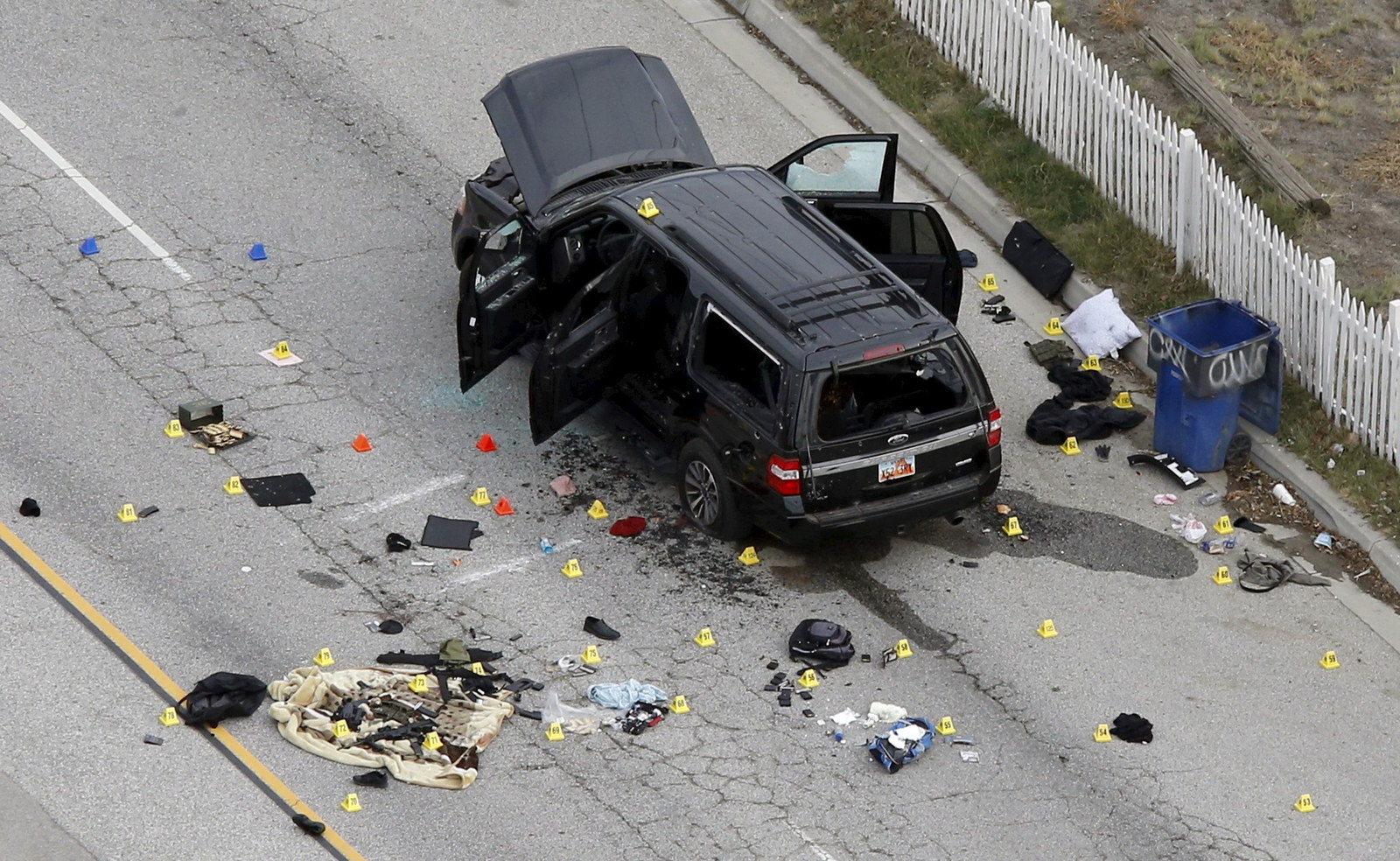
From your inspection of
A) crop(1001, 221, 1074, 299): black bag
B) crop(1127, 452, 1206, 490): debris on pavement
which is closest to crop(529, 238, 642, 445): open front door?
crop(1127, 452, 1206, 490): debris on pavement

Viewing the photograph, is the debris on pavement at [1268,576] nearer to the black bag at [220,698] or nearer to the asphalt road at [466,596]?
the asphalt road at [466,596]

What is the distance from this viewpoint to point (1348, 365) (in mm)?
13414

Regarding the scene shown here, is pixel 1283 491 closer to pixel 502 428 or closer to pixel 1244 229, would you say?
pixel 1244 229

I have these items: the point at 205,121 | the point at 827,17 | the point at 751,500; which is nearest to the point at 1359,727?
the point at 751,500

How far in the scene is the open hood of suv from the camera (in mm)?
13453

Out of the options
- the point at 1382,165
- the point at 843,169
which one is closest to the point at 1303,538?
the point at 843,169

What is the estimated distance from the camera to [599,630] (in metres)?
11.7

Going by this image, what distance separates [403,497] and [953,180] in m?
5.97

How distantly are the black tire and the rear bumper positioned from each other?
0.99ft

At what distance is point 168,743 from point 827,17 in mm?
10033

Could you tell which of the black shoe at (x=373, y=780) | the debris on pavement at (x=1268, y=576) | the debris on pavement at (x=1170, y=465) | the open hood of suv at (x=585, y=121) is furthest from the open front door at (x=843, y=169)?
the black shoe at (x=373, y=780)

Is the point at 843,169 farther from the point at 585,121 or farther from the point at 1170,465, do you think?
the point at 1170,465

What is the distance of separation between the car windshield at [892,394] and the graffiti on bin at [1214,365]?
74.5 inches

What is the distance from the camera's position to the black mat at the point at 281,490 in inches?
498
